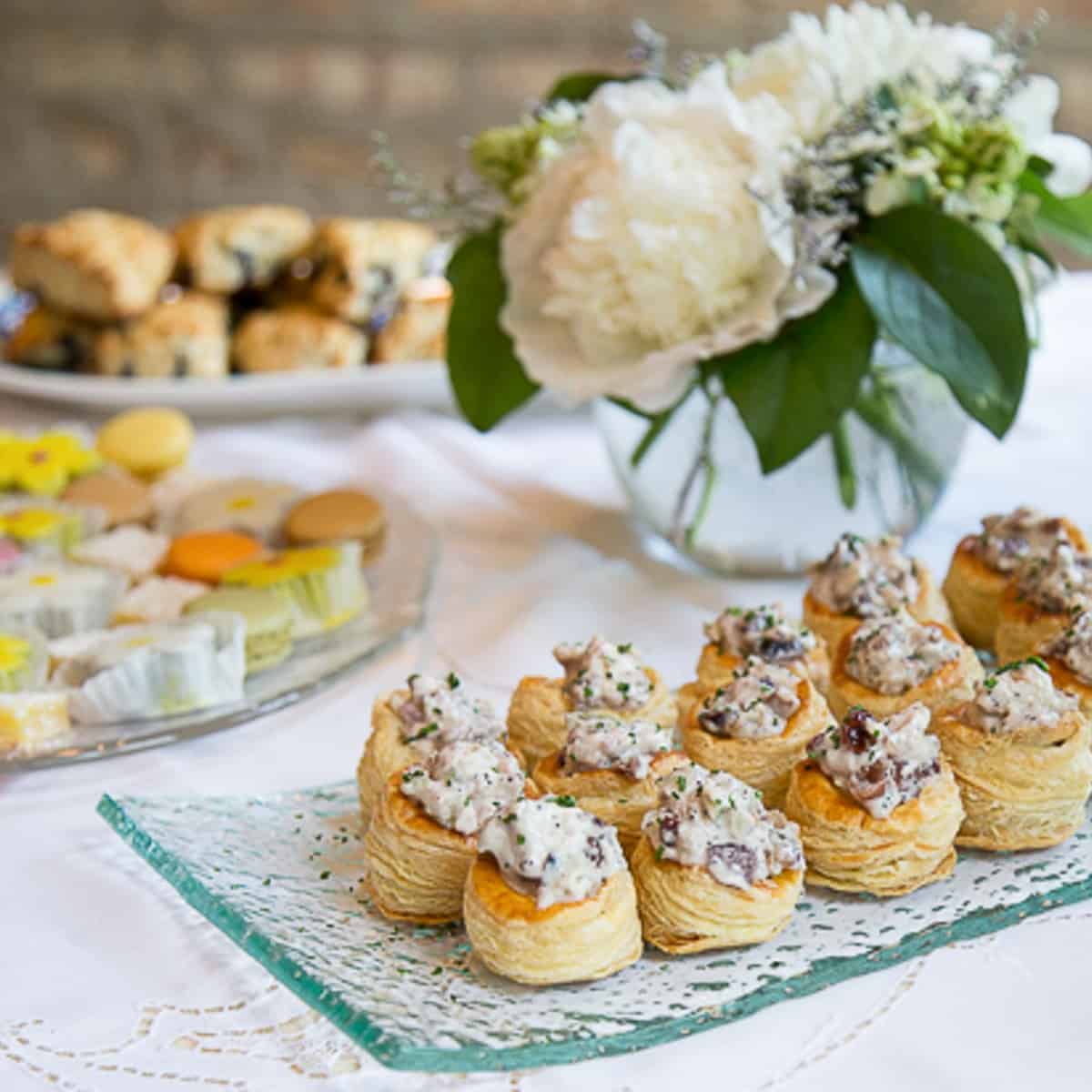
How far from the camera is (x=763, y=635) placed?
112 centimetres

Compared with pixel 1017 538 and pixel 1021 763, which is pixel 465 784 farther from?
pixel 1017 538

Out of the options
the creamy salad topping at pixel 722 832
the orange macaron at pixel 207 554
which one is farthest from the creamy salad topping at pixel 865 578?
the orange macaron at pixel 207 554

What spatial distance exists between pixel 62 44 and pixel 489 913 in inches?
146

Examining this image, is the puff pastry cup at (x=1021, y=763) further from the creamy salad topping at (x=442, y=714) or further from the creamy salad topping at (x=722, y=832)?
the creamy salad topping at (x=442, y=714)

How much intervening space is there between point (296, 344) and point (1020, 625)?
1.23 m

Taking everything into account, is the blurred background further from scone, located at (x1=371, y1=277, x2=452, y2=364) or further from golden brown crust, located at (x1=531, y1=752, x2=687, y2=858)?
golden brown crust, located at (x1=531, y1=752, x2=687, y2=858)

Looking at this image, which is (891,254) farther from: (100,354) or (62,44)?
(62,44)

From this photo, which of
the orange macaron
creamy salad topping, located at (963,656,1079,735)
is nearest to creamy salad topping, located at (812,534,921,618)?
creamy salad topping, located at (963,656,1079,735)

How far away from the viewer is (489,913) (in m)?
0.84

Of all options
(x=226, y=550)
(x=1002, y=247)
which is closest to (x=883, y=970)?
(x=1002, y=247)

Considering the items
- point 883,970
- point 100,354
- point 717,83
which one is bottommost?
point 100,354

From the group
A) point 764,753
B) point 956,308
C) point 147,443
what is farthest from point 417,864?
point 147,443

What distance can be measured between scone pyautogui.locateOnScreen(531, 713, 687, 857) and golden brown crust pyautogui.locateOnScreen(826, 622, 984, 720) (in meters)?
0.16

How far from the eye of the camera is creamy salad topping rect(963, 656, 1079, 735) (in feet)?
3.16
